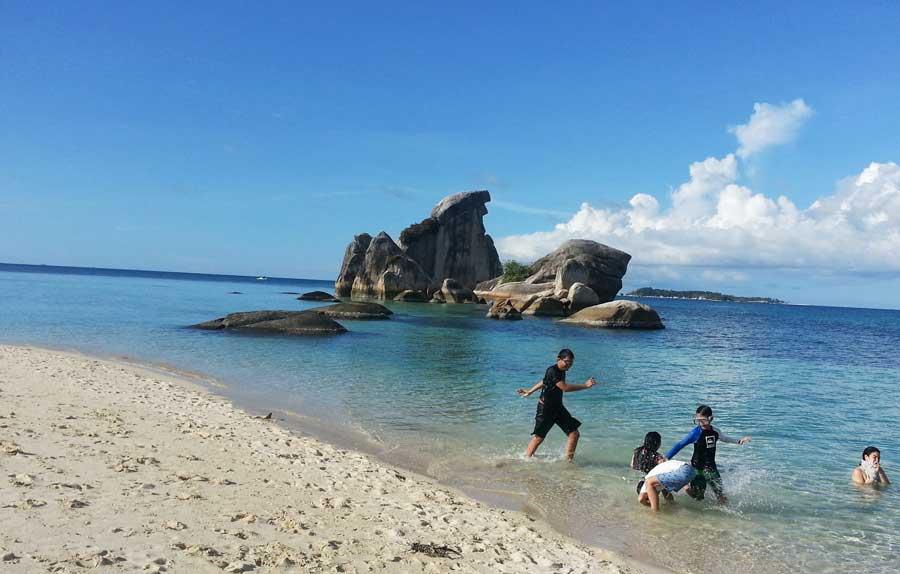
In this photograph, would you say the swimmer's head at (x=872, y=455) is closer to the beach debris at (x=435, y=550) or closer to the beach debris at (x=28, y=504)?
the beach debris at (x=435, y=550)

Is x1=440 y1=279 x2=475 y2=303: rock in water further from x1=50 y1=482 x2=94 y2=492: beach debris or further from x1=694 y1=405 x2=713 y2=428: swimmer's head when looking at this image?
x1=50 y1=482 x2=94 y2=492: beach debris

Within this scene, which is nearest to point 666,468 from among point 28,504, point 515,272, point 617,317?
point 28,504

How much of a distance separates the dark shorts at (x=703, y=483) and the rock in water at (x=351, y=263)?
236ft

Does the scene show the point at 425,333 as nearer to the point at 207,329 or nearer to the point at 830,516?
the point at 207,329

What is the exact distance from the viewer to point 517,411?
14.4 m

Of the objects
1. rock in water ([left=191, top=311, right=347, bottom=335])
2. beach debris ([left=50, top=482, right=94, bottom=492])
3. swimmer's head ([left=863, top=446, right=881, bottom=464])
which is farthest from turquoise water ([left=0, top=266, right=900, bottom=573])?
beach debris ([left=50, top=482, right=94, bottom=492])

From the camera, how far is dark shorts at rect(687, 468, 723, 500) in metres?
8.56

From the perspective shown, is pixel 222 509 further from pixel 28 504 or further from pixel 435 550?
pixel 435 550

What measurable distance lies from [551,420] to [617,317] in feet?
115

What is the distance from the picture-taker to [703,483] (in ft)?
28.1

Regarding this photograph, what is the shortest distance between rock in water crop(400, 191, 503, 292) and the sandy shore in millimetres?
72519

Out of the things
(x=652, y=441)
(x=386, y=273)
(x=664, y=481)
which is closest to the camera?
(x=664, y=481)

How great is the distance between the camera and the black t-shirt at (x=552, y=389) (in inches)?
398

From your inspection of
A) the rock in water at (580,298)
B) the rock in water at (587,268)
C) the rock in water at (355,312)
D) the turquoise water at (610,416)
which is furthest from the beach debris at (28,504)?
the rock in water at (587,268)
